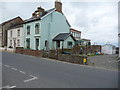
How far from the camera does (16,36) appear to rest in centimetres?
2812

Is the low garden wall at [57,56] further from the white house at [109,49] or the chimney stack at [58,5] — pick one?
the white house at [109,49]

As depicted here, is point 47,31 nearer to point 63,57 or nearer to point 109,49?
point 63,57

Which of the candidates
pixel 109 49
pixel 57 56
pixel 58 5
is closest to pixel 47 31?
pixel 58 5

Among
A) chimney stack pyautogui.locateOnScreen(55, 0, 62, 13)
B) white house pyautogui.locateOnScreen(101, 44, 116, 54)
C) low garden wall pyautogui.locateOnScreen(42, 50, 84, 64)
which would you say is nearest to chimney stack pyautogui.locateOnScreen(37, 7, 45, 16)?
chimney stack pyautogui.locateOnScreen(55, 0, 62, 13)

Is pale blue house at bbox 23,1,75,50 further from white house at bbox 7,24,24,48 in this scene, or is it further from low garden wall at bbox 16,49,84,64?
low garden wall at bbox 16,49,84,64

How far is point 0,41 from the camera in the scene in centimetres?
3441

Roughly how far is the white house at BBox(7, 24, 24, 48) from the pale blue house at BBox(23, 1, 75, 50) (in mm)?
2005

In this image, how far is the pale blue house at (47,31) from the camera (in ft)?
69.7

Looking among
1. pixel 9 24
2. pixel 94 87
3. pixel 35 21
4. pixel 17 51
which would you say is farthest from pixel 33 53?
pixel 9 24

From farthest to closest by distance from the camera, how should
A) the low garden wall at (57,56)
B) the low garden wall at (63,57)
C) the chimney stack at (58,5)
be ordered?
the chimney stack at (58,5), the low garden wall at (57,56), the low garden wall at (63,57)

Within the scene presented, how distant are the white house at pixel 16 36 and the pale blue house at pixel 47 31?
78.9 inches

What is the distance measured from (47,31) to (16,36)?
11.5m

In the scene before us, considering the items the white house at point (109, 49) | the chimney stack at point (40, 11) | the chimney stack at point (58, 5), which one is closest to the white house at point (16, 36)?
the chimney stack at point (40, 11)

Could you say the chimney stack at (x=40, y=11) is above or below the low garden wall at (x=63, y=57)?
above
